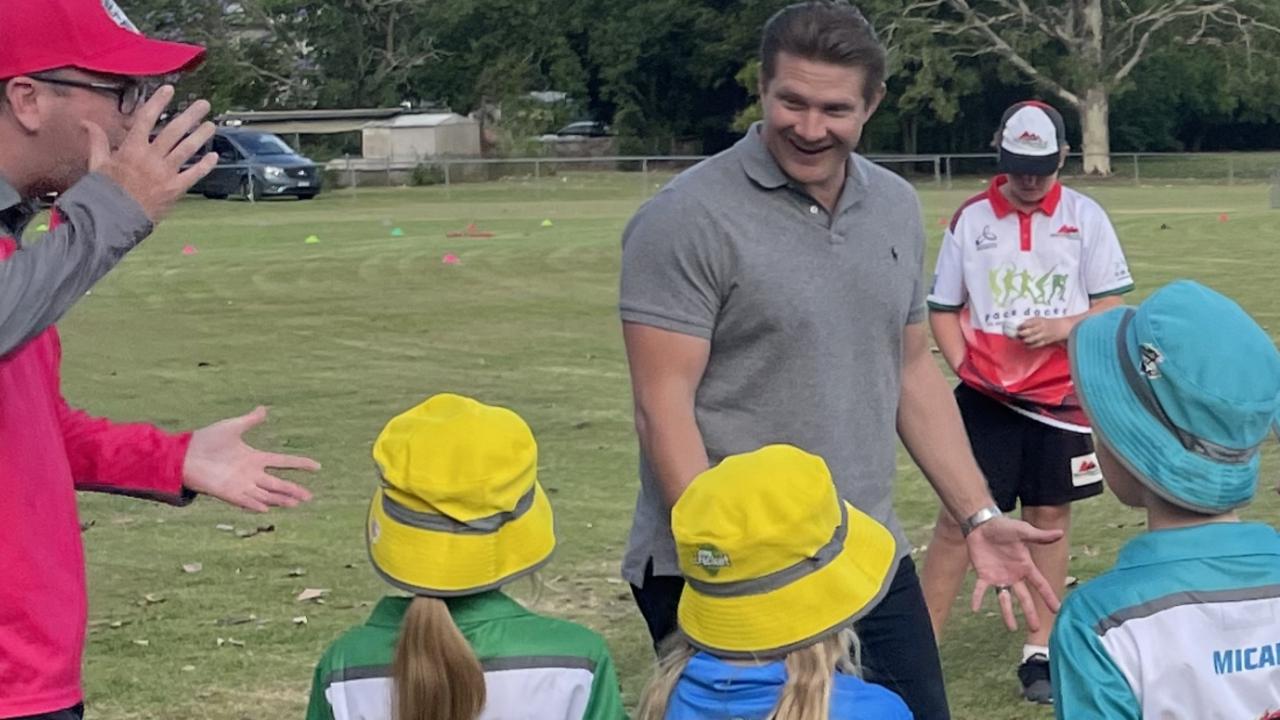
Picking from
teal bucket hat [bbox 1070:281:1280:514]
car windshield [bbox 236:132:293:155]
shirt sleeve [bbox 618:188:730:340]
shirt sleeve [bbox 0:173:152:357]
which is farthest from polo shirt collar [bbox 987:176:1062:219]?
car windshield [bbox 236:132:293:155]

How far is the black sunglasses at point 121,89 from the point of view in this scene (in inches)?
123

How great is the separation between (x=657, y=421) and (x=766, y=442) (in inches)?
10.8

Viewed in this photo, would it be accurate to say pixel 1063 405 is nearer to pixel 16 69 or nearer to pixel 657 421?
pixel 657 421

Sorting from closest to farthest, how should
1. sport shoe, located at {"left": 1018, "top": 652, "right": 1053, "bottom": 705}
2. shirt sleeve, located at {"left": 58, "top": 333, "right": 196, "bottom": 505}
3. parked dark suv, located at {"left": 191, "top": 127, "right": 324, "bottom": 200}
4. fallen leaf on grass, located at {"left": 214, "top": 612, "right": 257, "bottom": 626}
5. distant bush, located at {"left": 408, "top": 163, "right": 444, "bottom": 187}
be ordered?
shirt sleeve, located at {"left": 58, "top": 333, "right": 196, "bottom": 505} < sport shoe, located at {"left": 1018, "top": 652, "right": 1053, "bottom": 705} < fallen leaf on grass, located at {"left": 214, "top": 612, "right": 257, "bottom": 626} < parked dark suv, located at {"left": 191, "top": 127, "right": 324, "bottom": 200} < distant bush, located at {"left": 408, "top": 163, "right": 444, "bottom": 187}

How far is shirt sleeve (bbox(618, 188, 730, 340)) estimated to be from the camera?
13.9 ft

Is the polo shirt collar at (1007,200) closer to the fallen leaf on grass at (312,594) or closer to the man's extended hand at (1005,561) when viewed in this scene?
the man's extended hand at (1005,561)

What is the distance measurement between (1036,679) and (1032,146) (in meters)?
1.85

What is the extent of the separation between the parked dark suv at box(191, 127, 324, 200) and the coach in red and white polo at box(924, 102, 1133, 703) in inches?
1466

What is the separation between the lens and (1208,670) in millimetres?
3209

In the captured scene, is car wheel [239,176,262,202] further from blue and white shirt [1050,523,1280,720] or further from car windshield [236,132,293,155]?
blue and white shirt [1050,523,1280,720]

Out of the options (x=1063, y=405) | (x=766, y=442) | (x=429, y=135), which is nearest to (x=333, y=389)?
(x=1063, y=405)

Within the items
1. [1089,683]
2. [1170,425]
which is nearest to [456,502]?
[1089,683]

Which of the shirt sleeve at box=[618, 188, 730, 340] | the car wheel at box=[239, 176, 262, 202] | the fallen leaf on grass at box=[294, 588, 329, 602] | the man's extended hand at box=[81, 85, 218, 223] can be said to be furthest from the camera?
the car wheel at box=[239, 176, 262, 202]

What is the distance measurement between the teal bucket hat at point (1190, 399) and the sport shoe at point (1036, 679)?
3.13 m
